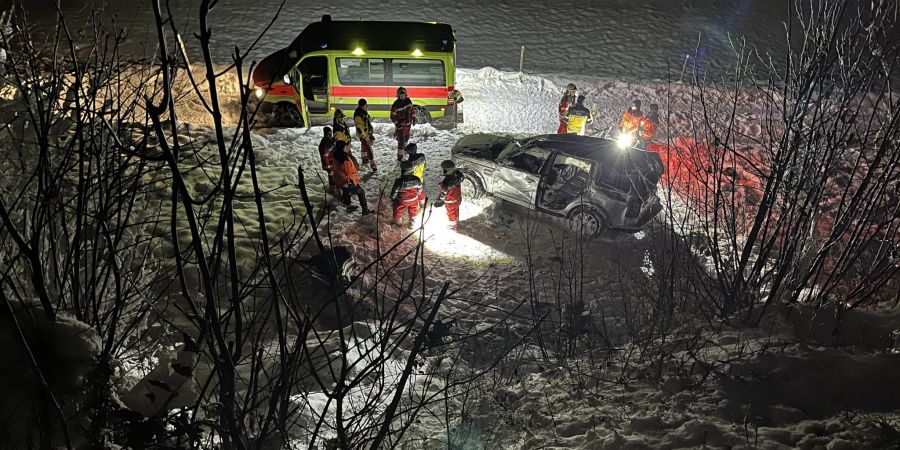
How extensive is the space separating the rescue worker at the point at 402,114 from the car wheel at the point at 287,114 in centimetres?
222

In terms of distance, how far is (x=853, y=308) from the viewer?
267 inches

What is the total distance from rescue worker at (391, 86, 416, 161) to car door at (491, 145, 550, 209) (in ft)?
7.13

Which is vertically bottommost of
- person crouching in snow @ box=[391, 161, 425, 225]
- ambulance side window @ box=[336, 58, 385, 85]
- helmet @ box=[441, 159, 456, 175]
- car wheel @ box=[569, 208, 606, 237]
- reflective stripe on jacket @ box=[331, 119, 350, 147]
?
car wheel @ box=[569, 208, 606, 237]

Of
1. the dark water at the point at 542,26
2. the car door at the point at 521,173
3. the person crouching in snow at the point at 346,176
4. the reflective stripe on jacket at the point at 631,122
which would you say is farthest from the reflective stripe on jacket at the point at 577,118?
the person crouching in snow at the point at 346,176

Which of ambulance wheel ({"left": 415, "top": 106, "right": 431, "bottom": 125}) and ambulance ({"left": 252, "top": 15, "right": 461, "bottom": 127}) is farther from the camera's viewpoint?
ambulance wheel ({"left": 415, "top": 106, "right": 431, "bottom": 125})

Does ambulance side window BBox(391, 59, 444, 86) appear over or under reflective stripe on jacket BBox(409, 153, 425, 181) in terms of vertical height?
over

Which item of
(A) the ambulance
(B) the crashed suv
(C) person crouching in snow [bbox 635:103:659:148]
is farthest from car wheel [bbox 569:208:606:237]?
(A) the ambulance

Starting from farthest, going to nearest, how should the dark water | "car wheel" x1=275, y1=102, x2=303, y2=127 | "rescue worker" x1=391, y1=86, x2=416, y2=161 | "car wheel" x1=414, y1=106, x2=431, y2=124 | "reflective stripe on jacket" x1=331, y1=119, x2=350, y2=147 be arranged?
the dark water
"car wheel" x1=275, y1=102, x2=303, y2=127
"car wheel" x1=414, y1=106, x2=431, y2=124
"rescue worker" x1=391, y1=86, x2=416, y2=161
"reflective stripe on jacket" x1=331, y1=119, x2=350, y2=147

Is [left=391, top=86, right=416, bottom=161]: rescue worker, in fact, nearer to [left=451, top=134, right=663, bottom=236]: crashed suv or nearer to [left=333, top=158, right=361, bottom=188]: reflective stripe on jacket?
[left=451, top=134, right=663, bottom=236]: crashed suv

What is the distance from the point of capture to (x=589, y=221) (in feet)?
31.8

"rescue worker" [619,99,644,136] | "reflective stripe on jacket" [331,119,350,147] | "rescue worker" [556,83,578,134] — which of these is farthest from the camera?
"rescue worker" [556,83,578,134]

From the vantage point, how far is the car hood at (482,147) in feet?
33.8

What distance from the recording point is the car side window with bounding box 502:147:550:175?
388 inches

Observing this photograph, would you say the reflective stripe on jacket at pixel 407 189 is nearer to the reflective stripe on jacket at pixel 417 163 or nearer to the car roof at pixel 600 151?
the reflective stripe on jacket at pixel 417 163
